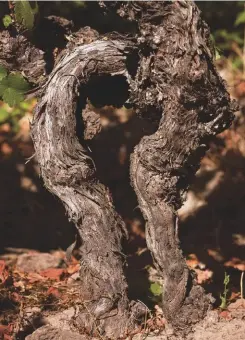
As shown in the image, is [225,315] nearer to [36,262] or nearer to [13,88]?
[36,262]

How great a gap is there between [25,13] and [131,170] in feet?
3.63

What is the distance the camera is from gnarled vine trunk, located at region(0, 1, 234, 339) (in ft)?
10.4

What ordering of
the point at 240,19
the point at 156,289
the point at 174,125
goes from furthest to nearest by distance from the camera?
the point at 240,19, the point at 156,289, the point at 174,125

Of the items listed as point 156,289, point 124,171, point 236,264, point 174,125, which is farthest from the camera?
point 124,171

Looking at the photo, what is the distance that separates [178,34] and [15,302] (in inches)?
82.1

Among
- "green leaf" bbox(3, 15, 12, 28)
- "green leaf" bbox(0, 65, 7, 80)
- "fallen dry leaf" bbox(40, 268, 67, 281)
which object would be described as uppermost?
"green leaf" bbox(3, 15, 12, 28)

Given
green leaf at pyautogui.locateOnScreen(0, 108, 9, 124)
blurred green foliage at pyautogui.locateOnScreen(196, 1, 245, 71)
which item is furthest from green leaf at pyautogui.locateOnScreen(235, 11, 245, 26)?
green leaf at pyautogui.locateOnScreen(0, 108, 9, 124)

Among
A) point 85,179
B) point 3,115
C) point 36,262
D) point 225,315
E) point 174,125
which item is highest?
point 3,115

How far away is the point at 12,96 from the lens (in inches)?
133

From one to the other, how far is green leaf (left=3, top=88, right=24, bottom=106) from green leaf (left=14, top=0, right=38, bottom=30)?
391 millimetres

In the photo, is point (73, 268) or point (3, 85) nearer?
point (3, 85)

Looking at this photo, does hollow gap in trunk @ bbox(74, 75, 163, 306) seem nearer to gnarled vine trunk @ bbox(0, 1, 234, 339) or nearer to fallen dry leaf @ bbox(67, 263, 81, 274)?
fallen dry leaf @ bbox(67, 263, 81, 274)

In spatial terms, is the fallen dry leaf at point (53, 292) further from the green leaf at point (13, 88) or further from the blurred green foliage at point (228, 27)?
the blurred green foliage at point (228, 27)

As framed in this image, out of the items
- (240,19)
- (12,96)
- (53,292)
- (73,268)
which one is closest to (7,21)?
(12,96)
